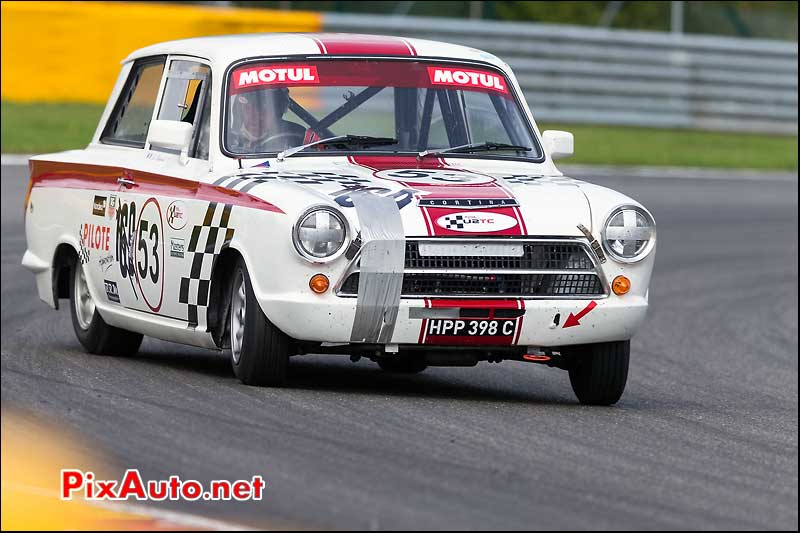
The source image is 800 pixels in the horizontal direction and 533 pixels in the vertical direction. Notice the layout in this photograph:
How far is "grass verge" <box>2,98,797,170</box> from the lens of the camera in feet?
60.1

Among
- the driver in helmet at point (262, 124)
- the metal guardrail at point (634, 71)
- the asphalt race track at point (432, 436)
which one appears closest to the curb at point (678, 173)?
the metal guardrail at point (634, 71)

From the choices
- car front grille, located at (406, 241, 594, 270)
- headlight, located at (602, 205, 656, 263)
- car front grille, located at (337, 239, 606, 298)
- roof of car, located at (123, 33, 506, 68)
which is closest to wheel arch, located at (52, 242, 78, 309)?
roof of car, located at (123, 33, 506, 68)

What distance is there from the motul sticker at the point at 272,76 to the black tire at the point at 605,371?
1.83m

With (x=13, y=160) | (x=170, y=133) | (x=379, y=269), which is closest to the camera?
(x=379, y=269)

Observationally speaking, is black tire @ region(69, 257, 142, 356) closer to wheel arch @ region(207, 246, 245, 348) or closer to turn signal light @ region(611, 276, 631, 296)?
wheel arch @ region(207, 246, 245, 348)

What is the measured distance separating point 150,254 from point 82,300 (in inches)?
45.3

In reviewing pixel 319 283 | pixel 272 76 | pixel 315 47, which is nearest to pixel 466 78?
pixel 315 47

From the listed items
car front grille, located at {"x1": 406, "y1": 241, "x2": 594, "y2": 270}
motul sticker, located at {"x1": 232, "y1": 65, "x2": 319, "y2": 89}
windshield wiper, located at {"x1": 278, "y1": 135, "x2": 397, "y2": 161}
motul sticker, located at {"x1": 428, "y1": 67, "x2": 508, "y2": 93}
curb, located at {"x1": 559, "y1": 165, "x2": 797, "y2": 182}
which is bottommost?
curb, located at {"x1": 559, "y1": 165, "x2": 797, "y2": 182}

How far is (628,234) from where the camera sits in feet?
24.2

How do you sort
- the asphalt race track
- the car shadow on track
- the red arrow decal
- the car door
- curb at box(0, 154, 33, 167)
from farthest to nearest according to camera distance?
1. curb at box(0, 154, 33, 167)
2. the car door
3. the car shadow on track
4. the red arrow decal
5. the asphalt race track

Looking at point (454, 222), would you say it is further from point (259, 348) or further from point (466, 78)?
point (466, 78)

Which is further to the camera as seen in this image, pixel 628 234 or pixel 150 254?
pixel 150 254

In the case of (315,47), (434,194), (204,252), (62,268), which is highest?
(315,47)

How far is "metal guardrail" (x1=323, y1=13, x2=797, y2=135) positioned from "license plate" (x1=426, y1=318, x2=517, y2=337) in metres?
15.7
